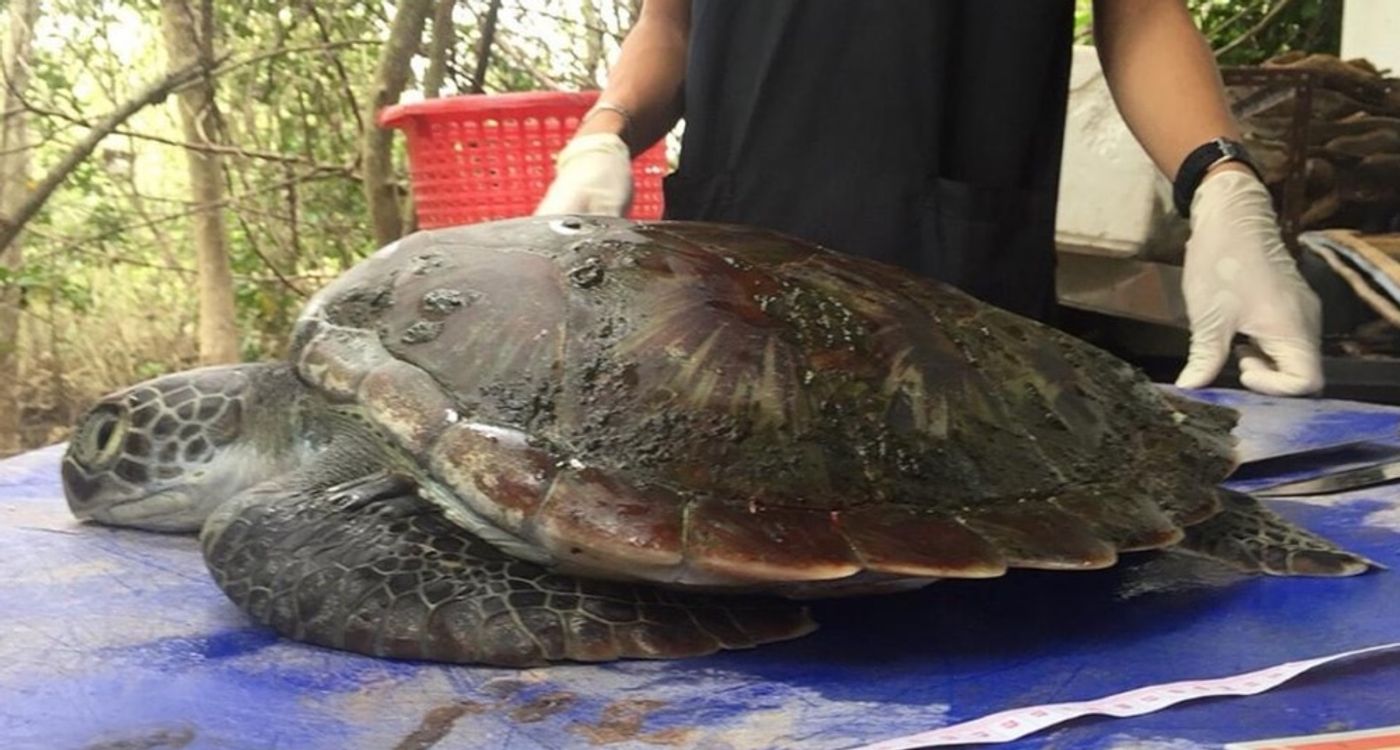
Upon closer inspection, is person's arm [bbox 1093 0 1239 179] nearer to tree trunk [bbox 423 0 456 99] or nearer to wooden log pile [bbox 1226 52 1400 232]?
wooden log pile [bbox 1226 52 1400 232]

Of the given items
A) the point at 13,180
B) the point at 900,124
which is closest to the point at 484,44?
the point at 13,180

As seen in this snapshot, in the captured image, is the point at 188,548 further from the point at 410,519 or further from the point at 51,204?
the point at 51,204

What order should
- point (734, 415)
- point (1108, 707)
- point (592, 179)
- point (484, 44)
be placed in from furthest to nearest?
point (484, 44), point (592, 179), point (734, 415), point (1108, 707)

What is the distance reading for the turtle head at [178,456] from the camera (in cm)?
138

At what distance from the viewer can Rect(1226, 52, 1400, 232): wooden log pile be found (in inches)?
126

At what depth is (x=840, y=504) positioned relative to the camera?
40.8 inches

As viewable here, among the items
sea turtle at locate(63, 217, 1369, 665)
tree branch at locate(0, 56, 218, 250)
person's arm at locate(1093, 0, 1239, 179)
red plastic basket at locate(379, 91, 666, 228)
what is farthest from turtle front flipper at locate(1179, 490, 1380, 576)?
tree branch at locate(0, 56, 218, 250)

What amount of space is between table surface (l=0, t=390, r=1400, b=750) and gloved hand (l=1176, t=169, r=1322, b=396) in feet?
1.78

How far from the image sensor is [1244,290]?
5.70 ft

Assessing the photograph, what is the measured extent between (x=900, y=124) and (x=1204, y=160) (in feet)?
1.52

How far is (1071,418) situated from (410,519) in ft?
2.20

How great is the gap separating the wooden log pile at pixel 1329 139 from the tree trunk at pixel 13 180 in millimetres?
3618

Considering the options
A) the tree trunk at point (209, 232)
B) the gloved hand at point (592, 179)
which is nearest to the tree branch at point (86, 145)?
the tree trunk at point (209, 232)

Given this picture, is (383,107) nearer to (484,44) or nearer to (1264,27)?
(484,44)
